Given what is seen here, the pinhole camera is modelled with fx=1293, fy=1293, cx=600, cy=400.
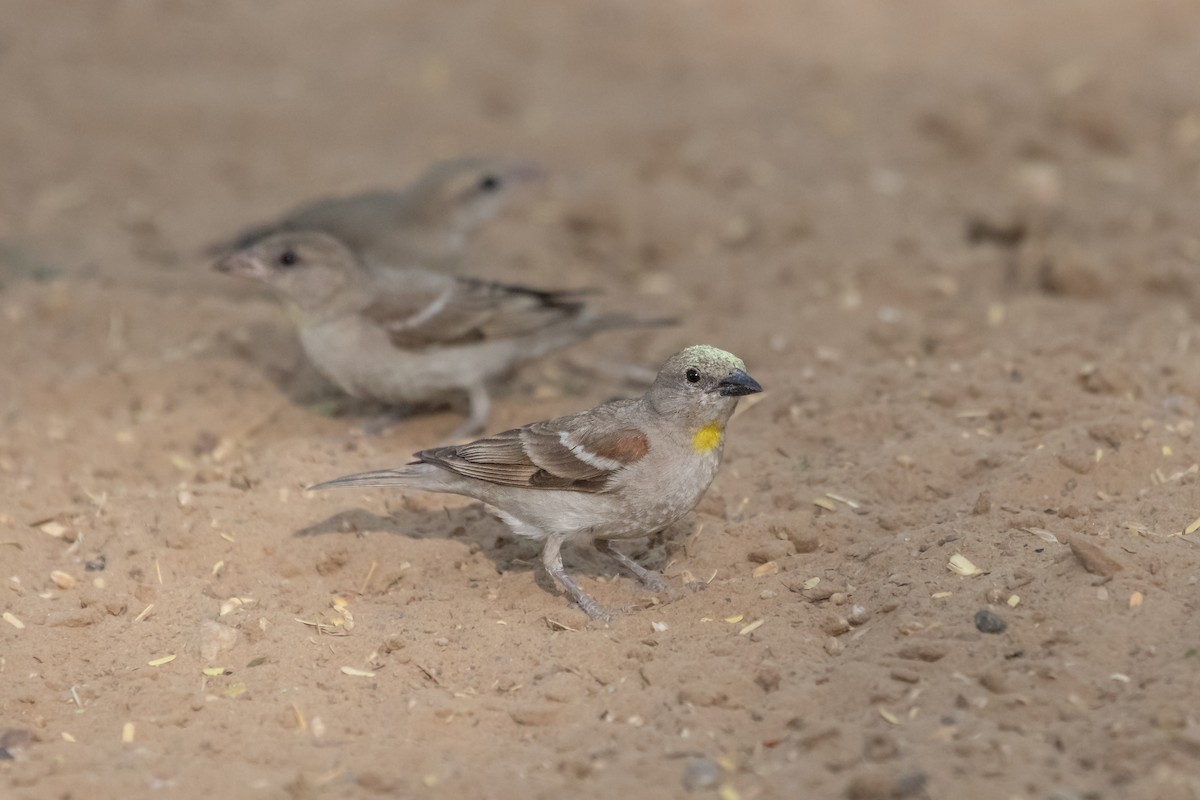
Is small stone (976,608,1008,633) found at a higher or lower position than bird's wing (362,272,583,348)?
higher

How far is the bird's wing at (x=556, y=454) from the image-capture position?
5.40m

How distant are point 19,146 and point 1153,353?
8947 mm

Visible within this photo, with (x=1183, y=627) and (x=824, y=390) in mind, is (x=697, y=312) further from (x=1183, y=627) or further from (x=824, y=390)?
(x=1183, y=627)

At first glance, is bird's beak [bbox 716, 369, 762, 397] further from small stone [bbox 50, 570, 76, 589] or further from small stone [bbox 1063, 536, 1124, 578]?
small stone [bbox 50, 570, 76, 589]

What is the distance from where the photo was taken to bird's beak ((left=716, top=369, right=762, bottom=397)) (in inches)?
206

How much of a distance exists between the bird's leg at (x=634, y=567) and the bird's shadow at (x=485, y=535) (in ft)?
0.24

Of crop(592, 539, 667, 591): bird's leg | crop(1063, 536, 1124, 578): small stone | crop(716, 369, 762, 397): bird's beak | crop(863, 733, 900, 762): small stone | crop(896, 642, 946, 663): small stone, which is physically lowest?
crop(592, 539, 667, 591): bird's leg

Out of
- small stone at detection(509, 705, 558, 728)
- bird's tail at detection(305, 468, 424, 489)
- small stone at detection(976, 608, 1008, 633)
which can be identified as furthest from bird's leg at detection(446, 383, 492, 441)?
small stone at detection(976, 608, 1008, 633)

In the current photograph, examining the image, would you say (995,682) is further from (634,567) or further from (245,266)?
(245,266)

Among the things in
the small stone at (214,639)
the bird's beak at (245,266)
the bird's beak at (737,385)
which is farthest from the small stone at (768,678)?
the bird's beak at (245,266)

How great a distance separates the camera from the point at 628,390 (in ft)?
25.4

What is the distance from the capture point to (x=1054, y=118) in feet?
35.7

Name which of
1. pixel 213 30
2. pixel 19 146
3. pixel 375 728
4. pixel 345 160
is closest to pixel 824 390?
pixel 375 728

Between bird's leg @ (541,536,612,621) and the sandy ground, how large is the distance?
0.11 m
